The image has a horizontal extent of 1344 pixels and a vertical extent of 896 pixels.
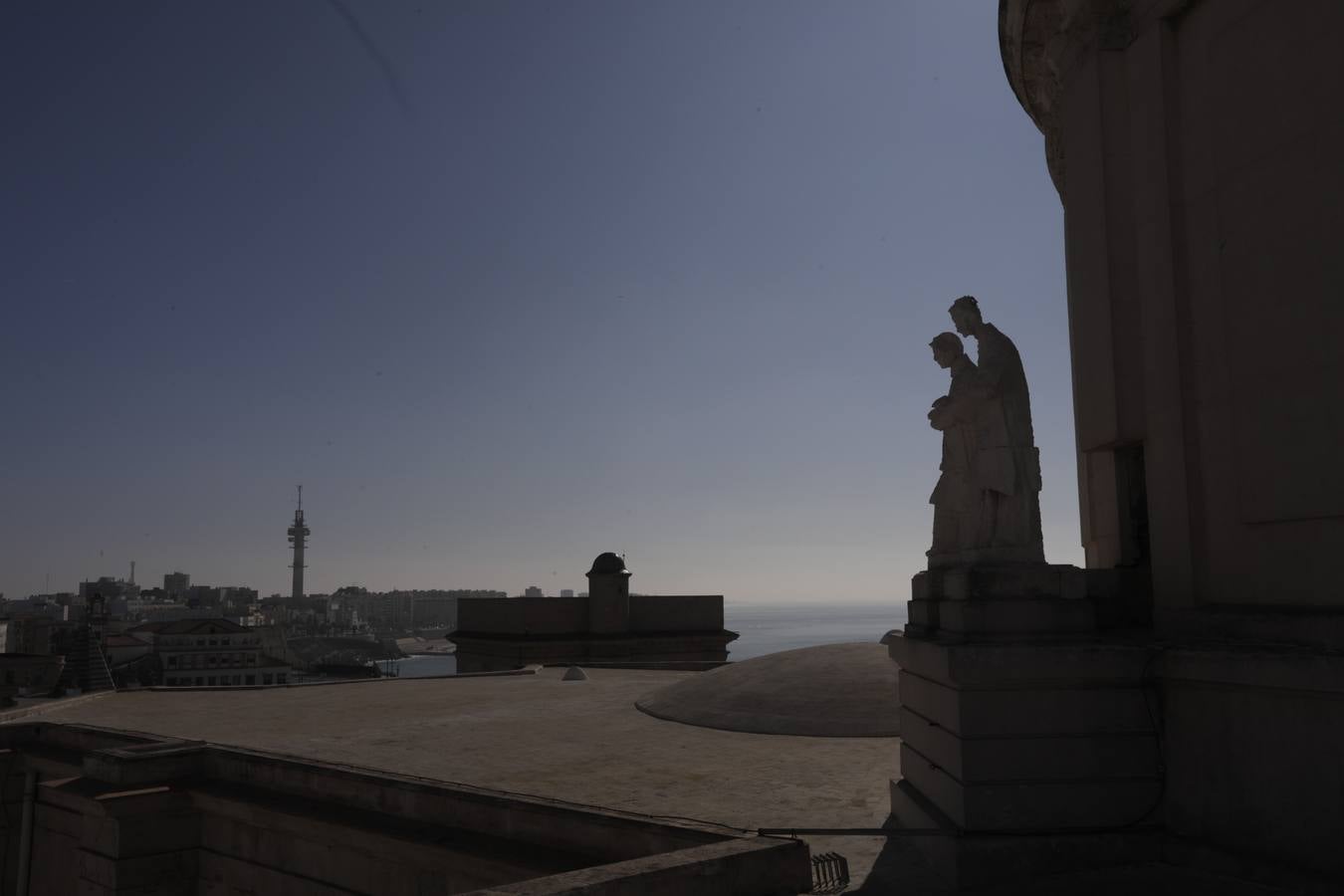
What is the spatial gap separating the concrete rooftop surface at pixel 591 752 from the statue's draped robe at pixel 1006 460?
9.43ft

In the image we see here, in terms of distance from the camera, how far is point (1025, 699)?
810cm

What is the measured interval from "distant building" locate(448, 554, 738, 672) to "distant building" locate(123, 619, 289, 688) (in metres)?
45.5

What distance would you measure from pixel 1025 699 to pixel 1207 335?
147 inches

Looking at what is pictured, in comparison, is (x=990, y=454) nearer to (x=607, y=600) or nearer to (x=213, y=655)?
(x=607, y=600)

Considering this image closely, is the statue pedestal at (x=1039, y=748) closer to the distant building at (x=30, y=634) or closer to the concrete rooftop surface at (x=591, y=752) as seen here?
the concrete rooftop surface at (x=591, y=752)

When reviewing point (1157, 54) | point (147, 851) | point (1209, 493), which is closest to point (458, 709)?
point (147, 851)

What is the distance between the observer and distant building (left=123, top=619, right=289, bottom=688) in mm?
80312

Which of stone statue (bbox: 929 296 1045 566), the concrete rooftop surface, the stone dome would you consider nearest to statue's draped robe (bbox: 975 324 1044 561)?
stone statue (bbox: 929 296 1045 566)

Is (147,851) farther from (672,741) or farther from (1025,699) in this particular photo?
(1025,699)

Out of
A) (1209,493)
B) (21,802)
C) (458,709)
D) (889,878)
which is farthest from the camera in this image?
(458,709)

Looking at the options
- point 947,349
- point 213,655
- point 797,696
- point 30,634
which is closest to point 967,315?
point 947,349

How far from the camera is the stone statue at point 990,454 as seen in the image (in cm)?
900

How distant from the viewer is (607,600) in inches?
1647

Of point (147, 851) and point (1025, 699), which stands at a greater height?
point (1025, 699)
